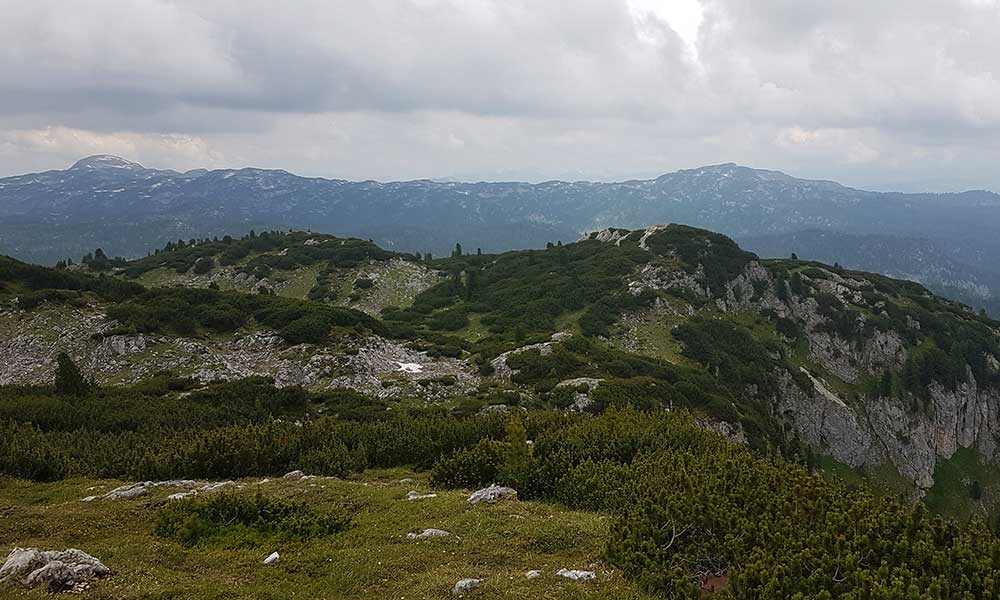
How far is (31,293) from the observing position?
2007 inches

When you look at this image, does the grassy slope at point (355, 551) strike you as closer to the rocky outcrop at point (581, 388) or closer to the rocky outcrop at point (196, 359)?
the rocky outcrop at point (581, 388)

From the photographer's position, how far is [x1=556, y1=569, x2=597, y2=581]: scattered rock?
1199 centimetres

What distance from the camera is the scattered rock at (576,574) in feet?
39.3

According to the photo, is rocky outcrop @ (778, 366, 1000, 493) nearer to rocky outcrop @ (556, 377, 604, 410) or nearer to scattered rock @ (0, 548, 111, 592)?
rocky outcrop @ (556, 377, 604, 410)

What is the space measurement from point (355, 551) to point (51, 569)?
618cm

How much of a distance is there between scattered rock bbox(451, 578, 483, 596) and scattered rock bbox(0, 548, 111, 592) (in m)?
7.44

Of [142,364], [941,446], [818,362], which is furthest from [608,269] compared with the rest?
[142,364]

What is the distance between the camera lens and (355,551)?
1405cm

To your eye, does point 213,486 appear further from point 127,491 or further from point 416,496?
point 416,496

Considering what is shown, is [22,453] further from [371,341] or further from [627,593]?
[371,341]

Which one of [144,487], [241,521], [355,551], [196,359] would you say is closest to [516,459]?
[355,551]

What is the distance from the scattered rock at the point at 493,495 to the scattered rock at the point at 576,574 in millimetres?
6378

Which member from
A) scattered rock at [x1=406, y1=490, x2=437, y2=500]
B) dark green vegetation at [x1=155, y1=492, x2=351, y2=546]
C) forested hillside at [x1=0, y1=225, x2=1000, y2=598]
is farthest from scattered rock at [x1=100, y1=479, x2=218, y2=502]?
scattered rock at [x1=406, y1=490, x2=437, y2=500]

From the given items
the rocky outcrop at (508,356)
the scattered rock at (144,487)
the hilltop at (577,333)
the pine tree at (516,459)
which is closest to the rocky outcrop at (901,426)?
the hilltop at (577,333)
